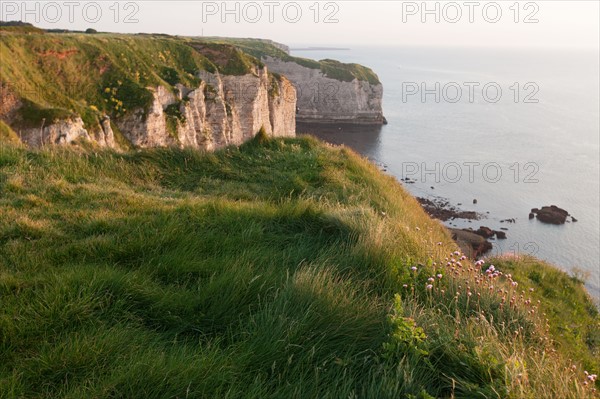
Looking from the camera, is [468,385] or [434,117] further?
[434,117]

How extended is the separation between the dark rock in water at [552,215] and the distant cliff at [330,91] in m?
56.7

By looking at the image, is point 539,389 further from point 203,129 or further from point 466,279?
point 203,129

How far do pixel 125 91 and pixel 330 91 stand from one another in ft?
235

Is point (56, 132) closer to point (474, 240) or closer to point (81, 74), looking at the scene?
point (81, 74)

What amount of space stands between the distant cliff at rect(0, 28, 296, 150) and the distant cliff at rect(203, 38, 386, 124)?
4677 cm

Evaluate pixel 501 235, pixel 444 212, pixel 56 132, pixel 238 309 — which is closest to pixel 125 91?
pixel 56 132

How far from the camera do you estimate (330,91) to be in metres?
107

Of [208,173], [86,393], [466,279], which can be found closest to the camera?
[86,393]

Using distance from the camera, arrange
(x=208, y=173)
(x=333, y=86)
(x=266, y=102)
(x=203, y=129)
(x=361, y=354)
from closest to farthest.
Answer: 1. (x=361, y=354)
2. (x=208, y=173)
3. (x=203, y=129)
4. (x=266, y=102)
5. (x=333, y=86)

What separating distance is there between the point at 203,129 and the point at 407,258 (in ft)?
144

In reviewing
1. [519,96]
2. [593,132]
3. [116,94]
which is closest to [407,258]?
[116,94]

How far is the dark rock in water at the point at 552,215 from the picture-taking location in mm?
47312

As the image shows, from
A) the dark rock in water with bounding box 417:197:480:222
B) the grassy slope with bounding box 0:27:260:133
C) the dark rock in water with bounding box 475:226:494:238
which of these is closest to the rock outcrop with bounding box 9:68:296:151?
the grassy slope with bounding box 0:27:260:133

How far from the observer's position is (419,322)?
3.91 m
